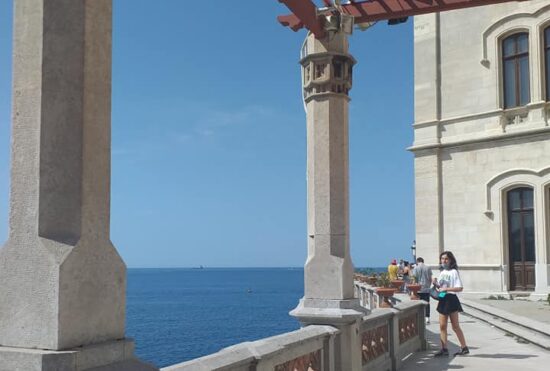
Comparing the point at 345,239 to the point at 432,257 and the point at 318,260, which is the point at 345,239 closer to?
the point at 318,260

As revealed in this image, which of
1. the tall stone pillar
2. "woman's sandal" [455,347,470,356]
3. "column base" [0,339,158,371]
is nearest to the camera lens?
"column base" [0,339,158,371]

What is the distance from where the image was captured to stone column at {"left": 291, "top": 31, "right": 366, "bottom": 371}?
730 centimetres

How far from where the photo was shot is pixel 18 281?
10.6ft

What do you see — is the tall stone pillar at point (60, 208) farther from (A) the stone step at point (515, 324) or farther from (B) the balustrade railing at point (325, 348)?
(A) the stone step at point (515, 324)

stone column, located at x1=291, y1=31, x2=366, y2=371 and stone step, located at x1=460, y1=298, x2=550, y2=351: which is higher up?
stone column, located at x1=291, y1=31, x2=366, y2=371

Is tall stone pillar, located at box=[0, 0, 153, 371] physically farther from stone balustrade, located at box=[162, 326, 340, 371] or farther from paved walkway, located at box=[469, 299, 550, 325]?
paved walkway, located at box=[469, 299, 550, 325]

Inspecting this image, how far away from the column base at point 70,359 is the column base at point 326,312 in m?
3.96

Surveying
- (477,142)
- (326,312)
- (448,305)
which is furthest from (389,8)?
(477,142)

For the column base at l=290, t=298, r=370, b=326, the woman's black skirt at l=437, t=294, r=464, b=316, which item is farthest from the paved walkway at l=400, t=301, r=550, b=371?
the column base at l=290, t=298, r=370, b=326

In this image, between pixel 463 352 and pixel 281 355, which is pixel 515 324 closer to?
pixel 463 352

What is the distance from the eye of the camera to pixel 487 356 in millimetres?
10562

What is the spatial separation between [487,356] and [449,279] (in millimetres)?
1485

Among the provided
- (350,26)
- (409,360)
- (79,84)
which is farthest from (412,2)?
(79,84)

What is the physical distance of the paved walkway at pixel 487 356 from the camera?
31.6ft
